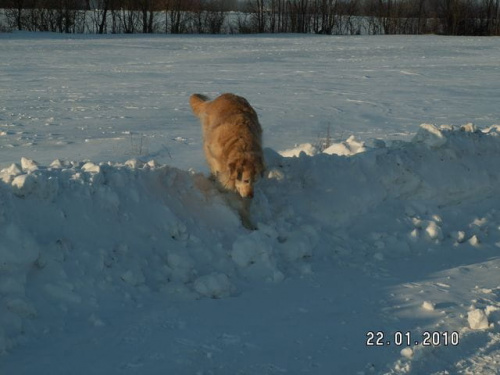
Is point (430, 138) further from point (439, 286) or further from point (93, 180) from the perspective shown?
point (93, 180)

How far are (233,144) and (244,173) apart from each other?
0.47m

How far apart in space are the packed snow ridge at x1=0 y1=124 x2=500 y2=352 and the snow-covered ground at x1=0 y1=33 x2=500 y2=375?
0.02 m

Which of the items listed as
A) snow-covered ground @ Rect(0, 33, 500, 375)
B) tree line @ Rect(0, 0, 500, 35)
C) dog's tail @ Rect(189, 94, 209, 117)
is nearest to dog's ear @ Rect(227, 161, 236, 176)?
snow-covered ground @ Rect(0, 33, 500, 375)

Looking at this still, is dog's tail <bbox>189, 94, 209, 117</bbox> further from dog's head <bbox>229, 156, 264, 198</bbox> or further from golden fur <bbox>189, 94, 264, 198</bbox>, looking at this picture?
dog's head <bbox>229, 156, 264, 198</bbox>

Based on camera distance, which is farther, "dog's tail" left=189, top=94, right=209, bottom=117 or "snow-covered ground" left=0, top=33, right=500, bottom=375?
"dog's tail" left=189, top=94, right=209, bottom=117

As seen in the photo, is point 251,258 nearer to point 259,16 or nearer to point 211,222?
point 211,222

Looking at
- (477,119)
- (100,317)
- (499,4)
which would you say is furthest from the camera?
(499,4)

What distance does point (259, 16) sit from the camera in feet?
146

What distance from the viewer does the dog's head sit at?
6500 mm

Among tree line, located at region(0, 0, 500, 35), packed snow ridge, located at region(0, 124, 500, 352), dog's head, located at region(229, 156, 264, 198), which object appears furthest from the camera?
tree line, located at region(0, 0, 500, 35)

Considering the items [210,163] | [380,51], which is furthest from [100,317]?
[380,51]

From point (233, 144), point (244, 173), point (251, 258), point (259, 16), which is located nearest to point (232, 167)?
point (244, 173)

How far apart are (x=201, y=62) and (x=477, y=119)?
1266 centimetres

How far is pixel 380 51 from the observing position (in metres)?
29.4
